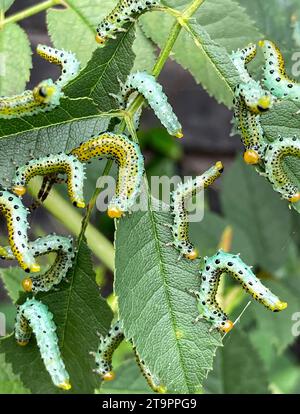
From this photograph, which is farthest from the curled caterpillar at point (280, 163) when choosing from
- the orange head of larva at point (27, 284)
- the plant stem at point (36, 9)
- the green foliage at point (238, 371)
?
the green foliage at point (238, 371)

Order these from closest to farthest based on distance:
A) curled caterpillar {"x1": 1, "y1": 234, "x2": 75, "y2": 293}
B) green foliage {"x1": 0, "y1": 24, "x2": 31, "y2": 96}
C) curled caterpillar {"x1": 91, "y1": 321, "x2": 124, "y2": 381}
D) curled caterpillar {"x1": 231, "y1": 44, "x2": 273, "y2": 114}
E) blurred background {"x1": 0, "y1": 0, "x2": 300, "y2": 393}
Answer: curled caterpillar {"x1": 231, "y1": 44, "x2": 273, "y2": 114}, curled caterpillar {"x1": 1, "y1": 234, "x2": 75, "y2": 293}, curled caterpillar {"x1": 91, "y1": 321, "x2": 124, "y2": 381}, green foliage {"x1": 0, "y1": 24, "x2": 31, "y2": 96}, blurred background {"x1": 0, "y1": 0, "x2": 300, "y2": 393}

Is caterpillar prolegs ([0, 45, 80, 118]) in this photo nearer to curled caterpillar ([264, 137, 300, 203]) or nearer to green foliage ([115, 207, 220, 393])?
green foliage ([115, 207, 220, 393])

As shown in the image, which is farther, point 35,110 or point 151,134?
point 151,134

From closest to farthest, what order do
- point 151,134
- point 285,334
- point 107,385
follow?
point 107,385
point 285,334
point 151,134

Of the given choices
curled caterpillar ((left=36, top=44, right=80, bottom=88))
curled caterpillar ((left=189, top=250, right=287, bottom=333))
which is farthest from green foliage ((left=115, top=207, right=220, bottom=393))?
curled caterpillar ((left=36, top=44, right=80, bottom=88))
